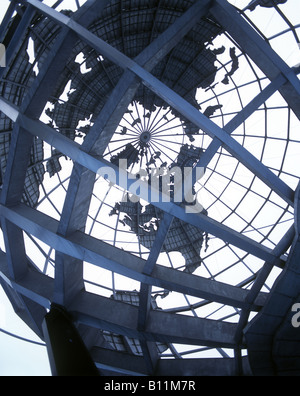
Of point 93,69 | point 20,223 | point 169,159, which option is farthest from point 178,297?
point 93,69

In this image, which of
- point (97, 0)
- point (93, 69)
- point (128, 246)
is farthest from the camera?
point (128, 246)

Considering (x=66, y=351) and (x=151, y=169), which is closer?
(x=66, y=351)

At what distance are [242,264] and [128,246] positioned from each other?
30.3 ft

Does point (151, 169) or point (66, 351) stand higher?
point (151, 169)

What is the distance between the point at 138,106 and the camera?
22.8 metres

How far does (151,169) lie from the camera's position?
2520 centimetres

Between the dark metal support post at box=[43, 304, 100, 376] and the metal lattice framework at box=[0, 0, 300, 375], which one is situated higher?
the metal lattice framework at box=[0, 0, 300, 375]

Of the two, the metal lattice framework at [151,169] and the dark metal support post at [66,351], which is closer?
the dark metal support post at [66,351]

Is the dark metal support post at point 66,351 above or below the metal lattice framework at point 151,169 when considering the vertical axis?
below

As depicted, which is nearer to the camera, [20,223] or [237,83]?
[20,223]

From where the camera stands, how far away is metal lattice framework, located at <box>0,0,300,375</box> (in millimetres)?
10594

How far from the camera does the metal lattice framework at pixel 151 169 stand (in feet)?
34.8

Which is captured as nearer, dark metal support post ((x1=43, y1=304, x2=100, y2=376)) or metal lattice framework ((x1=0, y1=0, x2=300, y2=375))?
dark metal support post ((x1=43, y1=304, x2=100, y2=376))

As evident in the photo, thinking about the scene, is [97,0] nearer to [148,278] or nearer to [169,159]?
[148,278]
